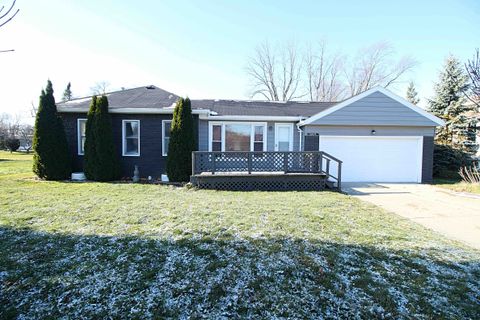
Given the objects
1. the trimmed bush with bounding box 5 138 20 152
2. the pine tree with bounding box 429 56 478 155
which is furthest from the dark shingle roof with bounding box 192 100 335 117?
the trimmed bush with bounding box 5 138 20 152

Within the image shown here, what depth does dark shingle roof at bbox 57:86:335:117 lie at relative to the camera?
10.7m

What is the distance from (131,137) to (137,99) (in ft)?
7.34

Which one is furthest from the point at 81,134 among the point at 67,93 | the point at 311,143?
the point at 67,93

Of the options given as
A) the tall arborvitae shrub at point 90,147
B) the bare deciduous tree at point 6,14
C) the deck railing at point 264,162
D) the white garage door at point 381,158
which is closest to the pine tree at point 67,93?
the tall arborvitae shrub at point 90,147

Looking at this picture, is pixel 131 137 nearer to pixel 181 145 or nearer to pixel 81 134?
pixel 81 134

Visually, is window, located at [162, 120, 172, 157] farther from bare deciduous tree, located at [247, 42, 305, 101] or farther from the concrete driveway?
bare deciduous tree, located at [247, 42, 305, 101]

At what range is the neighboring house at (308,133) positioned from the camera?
10.4 meters

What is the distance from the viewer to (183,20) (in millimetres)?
12789

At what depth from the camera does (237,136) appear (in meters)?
11.1

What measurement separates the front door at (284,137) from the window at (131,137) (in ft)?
20.2

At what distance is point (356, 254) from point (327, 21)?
68.0 ft

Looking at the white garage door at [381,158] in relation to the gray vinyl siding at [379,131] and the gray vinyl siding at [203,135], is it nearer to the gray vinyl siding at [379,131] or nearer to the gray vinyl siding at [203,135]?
the gray vinyl siding at [379,131]

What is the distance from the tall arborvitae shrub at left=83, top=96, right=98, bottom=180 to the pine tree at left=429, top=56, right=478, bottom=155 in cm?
1770

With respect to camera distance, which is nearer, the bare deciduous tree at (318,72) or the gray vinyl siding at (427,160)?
the gray vinyl siding at (427,160)
